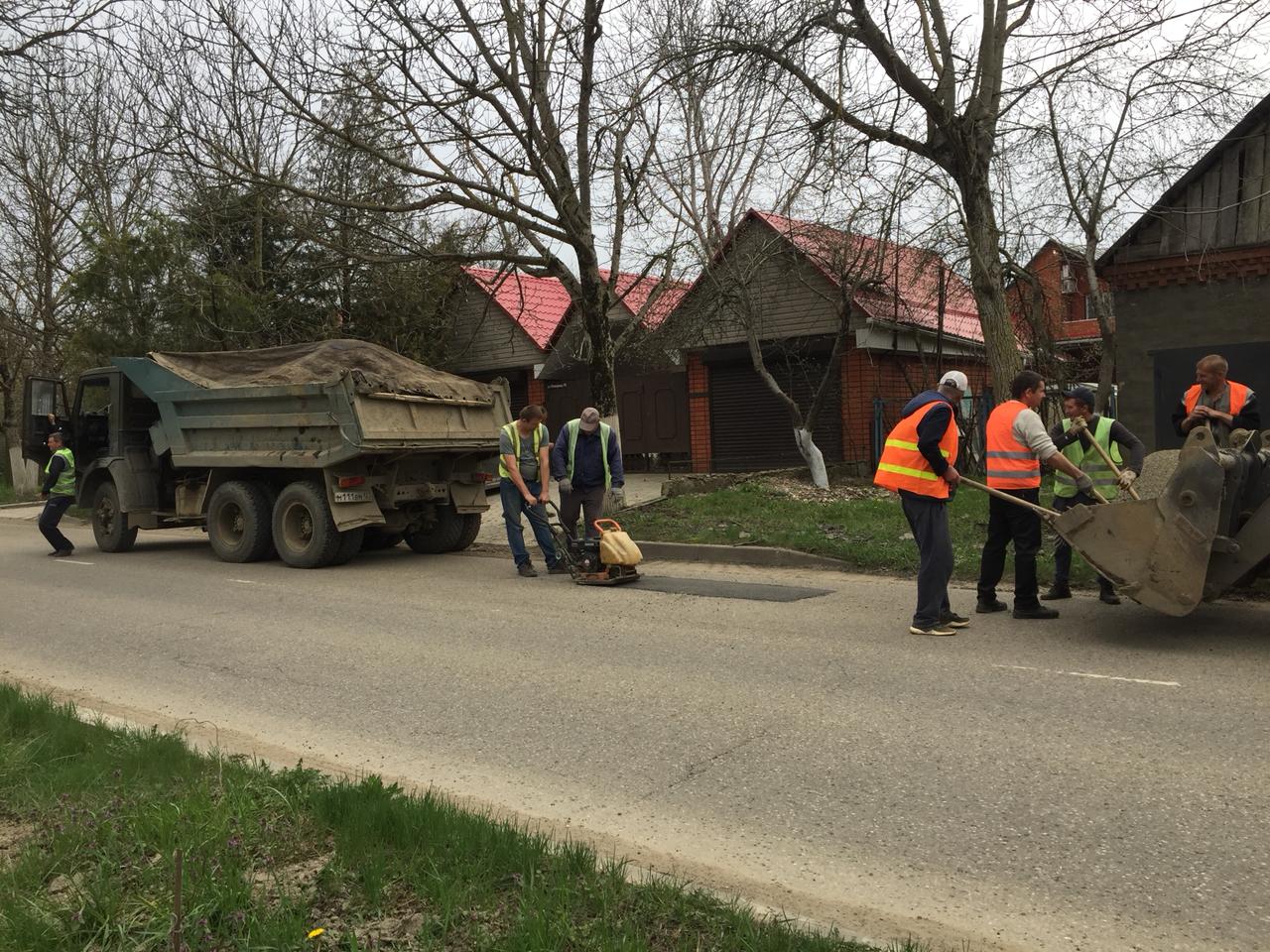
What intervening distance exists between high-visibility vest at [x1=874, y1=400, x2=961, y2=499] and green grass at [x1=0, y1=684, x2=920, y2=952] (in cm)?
423

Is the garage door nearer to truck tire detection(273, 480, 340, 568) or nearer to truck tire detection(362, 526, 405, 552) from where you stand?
truck tire detection(362, 526, 405, 552)

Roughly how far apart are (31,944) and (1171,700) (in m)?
5.06

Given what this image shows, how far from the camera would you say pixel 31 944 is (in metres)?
2.91

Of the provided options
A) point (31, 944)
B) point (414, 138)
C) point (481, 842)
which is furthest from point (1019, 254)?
point (31, 944)

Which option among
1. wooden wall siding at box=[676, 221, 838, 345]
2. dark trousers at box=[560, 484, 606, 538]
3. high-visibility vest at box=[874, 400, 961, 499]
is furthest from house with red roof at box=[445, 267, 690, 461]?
high-visibility vest at box=[874, 400, 961, 499]

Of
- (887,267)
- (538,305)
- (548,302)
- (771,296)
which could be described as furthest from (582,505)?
(548,302)

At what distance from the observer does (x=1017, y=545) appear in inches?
289

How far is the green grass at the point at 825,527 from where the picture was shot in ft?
32.8

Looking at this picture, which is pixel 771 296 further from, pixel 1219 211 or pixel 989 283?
pixel 989 283

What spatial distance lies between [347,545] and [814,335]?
11.9 metres

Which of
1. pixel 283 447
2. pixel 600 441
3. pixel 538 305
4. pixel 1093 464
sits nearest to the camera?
pixel 1093 464

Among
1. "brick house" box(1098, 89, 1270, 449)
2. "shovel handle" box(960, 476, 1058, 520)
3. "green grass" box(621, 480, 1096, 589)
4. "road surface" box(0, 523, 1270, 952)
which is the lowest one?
"road surface" box(0, 523, 1270, 952)

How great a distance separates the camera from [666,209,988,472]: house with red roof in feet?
59.3

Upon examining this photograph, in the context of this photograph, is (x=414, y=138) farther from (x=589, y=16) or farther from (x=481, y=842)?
(x=481, y=842)
